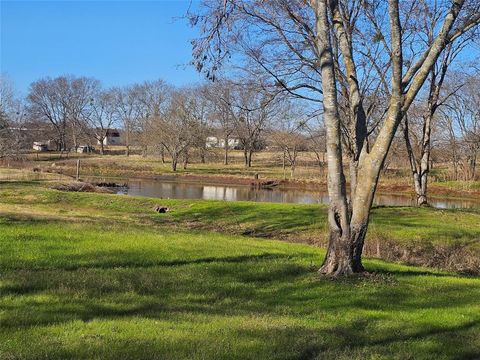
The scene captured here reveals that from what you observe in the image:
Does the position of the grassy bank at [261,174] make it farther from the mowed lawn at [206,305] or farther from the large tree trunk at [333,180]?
the mowed lawn at [206,305]

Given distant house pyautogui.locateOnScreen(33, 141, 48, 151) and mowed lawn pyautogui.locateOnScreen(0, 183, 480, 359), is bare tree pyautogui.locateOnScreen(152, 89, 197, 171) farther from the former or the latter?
mowed lawn pyautogui.locateOnScreen(0, 183, 480, 359)

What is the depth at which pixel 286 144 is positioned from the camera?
64.1 meters

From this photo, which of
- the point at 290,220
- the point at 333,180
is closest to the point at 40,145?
the point at 290,220

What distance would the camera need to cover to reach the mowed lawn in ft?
15.2

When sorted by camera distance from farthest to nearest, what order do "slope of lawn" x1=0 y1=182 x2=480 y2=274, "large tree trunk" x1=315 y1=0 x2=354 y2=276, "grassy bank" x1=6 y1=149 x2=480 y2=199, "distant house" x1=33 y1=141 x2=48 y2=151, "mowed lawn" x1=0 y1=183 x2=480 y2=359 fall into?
1. "distant house" x1=33 y1=141 x2=48 y2=151
2. "grassy bank" x1=6 y1=149 x2=480 y2=199
3. "slope of lawn" x1=0 y1=182 x2=480 y2=274
4. "large tree trunk" x1=315 y1=0 x2=354 y2=276
5. "mowed lawn" x1=0 y1=183 x2=480 y2=359

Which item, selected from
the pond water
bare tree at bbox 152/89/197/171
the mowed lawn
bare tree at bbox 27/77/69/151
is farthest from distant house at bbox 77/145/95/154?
the mowed lawn

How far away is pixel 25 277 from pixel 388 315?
4.64 metres

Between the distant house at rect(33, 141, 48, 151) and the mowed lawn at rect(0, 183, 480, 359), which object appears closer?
the mowed lawn at rect(0, 183, 480, 359)

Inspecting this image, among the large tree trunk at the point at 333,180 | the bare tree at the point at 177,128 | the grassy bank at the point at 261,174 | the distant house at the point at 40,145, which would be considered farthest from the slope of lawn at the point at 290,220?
the distant house at the point at 40,145

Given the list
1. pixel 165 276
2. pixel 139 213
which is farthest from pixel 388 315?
pixel 139 213

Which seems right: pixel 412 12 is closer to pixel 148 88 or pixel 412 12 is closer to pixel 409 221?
pixel 409 221

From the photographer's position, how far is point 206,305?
20.7ft

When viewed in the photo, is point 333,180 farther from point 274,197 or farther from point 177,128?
point 177,128

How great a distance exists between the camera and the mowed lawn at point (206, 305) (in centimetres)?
464
